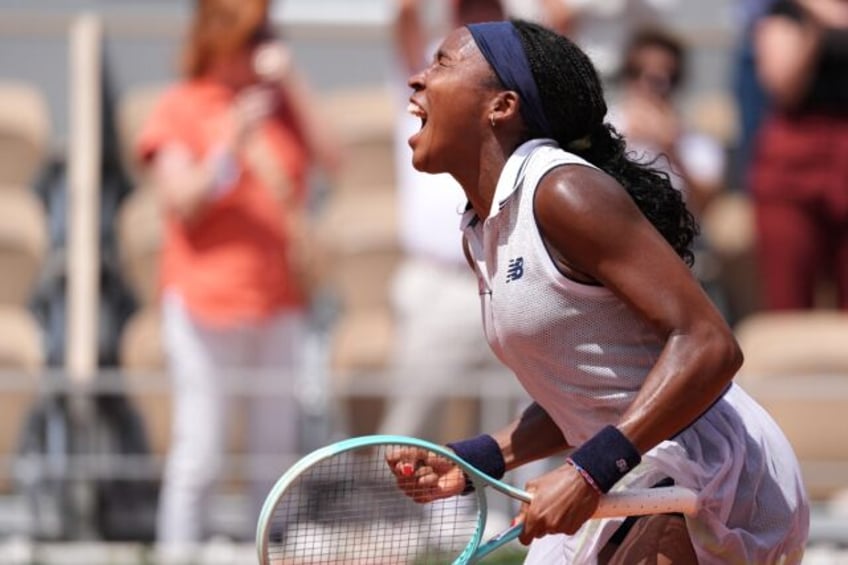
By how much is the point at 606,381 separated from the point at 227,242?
3528 millimetres

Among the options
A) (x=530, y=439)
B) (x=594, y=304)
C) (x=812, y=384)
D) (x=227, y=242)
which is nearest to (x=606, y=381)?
(x=594, y=304)

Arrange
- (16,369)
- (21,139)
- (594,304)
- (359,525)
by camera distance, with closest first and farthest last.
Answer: (594,304), (359,525), (16,369), (21,139)

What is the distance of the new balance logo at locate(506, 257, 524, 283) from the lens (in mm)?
3381

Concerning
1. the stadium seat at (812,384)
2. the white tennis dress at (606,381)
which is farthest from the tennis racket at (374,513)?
the stadium seat at (812,384)

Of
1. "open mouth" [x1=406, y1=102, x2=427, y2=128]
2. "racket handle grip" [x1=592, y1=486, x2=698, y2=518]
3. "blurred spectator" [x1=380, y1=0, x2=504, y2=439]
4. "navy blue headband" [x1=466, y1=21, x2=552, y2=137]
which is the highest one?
"navy blue headband" [x1=466, y1=21, x2=552, y2=137]

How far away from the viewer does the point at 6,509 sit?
715 centimetres

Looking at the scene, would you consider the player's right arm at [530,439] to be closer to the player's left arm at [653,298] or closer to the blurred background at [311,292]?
the player's left arm at [653,298]

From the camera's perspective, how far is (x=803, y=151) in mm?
7199

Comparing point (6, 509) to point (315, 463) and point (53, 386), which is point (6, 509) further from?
point (315, 463)

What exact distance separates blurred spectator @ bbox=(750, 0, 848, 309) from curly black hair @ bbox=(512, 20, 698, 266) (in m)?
3.72

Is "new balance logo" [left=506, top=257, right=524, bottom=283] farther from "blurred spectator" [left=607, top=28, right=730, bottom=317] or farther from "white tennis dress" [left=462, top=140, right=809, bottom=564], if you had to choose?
"blurred spectator" [left=607, top=28, right=730, bottom=317]

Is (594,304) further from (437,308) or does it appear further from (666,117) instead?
(666,117)

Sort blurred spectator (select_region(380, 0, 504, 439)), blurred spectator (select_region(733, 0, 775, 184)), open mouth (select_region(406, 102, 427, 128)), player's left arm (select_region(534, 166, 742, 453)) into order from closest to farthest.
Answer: player's left arm (select_region(534, 166, 742, 453))
open mouth (select_region(406, 102, 427, 128))
blurred spectator (select_region(380, 0, 504, 439))
blurred spectator (select_region(733, 0, 775, 184))

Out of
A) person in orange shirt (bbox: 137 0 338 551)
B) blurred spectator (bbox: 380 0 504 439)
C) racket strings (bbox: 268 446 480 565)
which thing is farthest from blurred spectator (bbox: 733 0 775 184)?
racket strings (bbox: 268 446 480 565)
